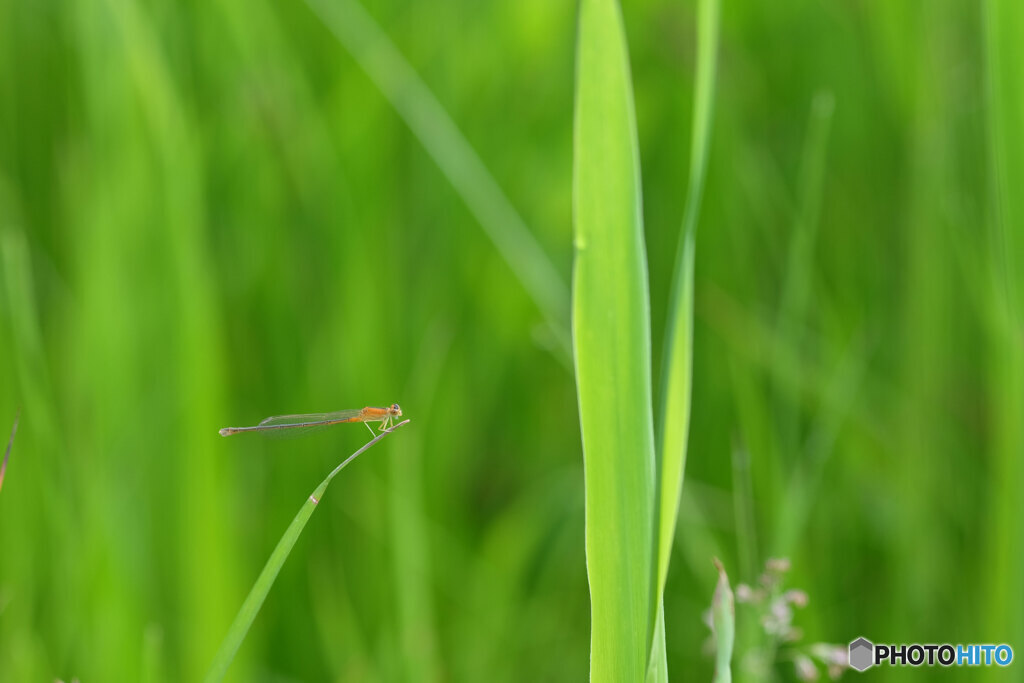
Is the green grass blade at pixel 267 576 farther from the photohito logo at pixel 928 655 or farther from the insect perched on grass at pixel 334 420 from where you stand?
the photohito logo at pixel 928 655

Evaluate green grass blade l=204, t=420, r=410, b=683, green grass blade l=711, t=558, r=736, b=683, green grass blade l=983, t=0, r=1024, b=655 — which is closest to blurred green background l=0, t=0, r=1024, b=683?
green grass blade l=983, t=0, r=1024, b=655

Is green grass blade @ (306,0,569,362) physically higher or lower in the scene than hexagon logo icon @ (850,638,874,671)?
higher

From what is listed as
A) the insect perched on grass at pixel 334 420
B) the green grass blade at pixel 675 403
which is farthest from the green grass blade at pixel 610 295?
the insect perched on grass at pixel 334 420

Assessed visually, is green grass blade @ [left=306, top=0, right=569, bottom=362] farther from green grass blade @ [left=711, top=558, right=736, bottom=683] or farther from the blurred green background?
green grass blade @ [left=711, top=558, right=736, bottom=683]

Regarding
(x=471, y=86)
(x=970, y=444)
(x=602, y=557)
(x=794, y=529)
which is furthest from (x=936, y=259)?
(x=602, y=557)

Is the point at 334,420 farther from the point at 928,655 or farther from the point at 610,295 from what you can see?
the point at 928,655

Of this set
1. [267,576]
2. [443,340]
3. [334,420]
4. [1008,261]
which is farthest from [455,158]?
[267,576]
